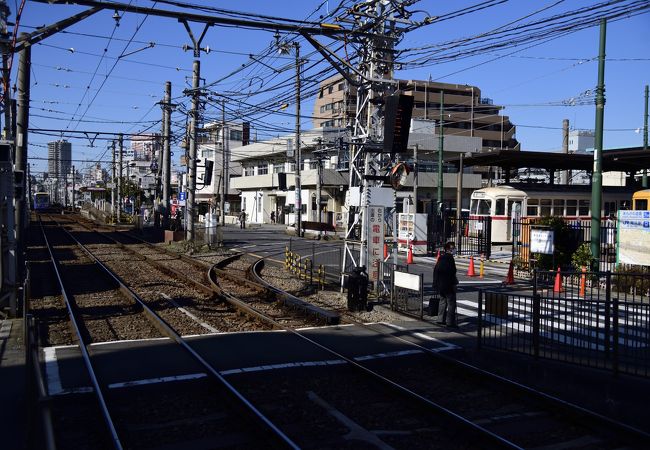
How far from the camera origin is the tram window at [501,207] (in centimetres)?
3183

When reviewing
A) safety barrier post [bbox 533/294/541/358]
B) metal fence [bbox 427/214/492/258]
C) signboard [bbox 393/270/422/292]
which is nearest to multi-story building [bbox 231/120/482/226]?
metal fence [bbox 427/214/492/258]

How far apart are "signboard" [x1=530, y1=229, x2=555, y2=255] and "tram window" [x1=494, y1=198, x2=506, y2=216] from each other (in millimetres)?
11958

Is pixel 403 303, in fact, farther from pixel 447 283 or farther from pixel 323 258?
pixel 323 258

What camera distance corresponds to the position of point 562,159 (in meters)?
34.6

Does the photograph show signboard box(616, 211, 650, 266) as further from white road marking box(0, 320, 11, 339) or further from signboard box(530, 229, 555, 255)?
white road marking box(0, 320, 11, 339)

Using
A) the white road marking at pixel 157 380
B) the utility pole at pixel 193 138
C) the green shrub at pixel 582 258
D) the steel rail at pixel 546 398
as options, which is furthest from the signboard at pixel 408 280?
the utility pole at pixel 193 138

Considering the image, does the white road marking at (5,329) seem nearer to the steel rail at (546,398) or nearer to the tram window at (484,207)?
the steel rail at (546,398)

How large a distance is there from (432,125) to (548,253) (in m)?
41.4

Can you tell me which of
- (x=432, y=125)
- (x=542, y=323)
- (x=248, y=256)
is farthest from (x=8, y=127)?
(x=432, y=125)

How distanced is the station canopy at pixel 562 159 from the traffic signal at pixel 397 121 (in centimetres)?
1833

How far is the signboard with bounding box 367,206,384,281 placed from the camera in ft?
50.7

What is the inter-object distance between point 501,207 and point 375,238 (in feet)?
60.3

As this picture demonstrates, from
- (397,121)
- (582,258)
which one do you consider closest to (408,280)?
(397,121)

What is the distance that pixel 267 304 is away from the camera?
15148 millimetres
